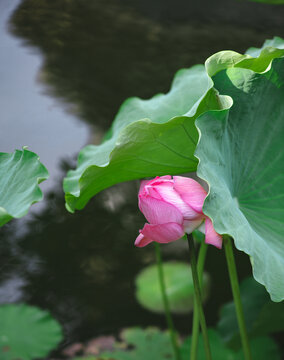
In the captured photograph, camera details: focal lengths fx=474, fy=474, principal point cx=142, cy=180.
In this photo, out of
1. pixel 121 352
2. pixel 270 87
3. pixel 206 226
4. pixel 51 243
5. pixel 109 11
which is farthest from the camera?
pixel 109 11

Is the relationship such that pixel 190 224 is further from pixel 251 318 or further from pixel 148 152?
pixel 251 318

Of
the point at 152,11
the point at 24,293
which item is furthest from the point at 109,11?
the point at 24,293

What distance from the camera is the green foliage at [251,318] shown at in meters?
1.24

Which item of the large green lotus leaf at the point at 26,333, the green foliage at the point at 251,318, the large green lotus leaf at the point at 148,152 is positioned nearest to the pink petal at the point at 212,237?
A: the large green lotus leaf at the point at 148,152

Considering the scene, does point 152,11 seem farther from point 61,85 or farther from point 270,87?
point 270,87

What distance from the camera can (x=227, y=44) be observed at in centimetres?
192

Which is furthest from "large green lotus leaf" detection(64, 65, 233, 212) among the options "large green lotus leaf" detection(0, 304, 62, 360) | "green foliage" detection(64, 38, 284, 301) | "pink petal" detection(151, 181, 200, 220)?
"large green lotus leaf" detection(0, 304, 62, 360)

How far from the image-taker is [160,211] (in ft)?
1.95

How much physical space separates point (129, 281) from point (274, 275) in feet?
3.18

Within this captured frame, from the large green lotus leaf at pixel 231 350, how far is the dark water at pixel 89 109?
16 cm

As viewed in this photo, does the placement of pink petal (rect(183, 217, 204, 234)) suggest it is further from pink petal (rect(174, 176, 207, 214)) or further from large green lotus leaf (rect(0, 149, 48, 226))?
large green lotus leaf (rect(0, 149, 48, 226))

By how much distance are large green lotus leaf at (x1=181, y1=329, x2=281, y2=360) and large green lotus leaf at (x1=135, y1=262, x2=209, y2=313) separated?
0.57 feet

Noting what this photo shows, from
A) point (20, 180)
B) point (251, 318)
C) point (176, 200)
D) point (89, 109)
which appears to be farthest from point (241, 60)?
point (89, 109)

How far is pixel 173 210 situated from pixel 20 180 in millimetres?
286
